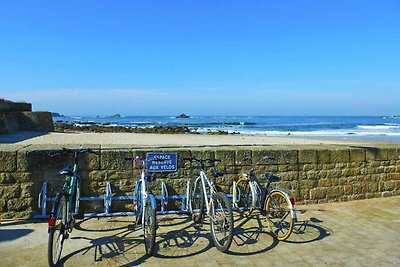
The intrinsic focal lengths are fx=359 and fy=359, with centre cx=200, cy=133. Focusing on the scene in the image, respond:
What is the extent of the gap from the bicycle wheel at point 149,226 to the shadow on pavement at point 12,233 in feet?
5.74

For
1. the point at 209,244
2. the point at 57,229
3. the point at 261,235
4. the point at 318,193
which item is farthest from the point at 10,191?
the point at 318,193

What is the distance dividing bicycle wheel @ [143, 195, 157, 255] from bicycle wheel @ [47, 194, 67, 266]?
892mm

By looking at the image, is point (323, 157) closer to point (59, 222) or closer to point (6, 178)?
point (59, 222)

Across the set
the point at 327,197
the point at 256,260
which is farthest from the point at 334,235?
the point at 327,197

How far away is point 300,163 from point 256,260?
2900mm

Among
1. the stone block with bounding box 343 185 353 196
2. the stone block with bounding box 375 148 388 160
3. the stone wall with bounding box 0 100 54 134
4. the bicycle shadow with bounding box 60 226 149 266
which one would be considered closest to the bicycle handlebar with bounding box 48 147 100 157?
the bicycle shadow with bounding box 60 226 149 266

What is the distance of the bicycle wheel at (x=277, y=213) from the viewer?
4.75m

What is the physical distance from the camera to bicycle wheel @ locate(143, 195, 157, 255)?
3.94 meters

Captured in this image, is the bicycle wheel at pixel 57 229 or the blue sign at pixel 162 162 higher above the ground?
the blue sign at pixel 162 162

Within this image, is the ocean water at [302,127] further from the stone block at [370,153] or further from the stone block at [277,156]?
the stone block at [277,156]

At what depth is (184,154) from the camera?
19.3 ft

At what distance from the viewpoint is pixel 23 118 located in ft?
63.8

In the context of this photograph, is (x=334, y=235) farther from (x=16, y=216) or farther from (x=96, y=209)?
(x=16, y=216)

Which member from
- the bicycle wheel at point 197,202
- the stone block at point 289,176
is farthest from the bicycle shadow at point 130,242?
the stone block at point 289,176
